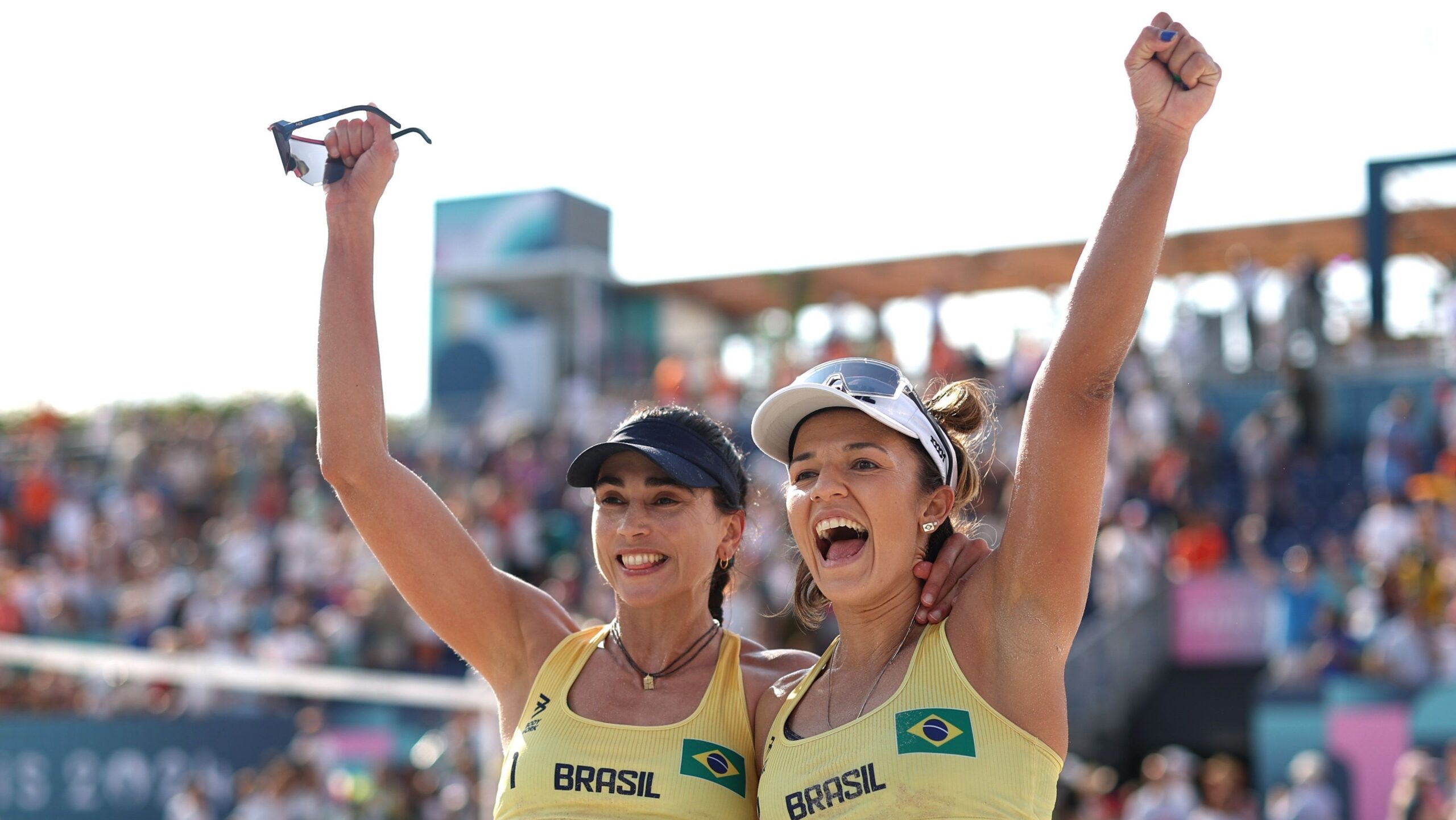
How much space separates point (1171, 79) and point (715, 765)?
5.21 ft

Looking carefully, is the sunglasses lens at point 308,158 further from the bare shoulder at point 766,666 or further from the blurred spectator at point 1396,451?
the blurred spectator at point 1396,451

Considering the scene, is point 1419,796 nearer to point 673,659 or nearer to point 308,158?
point 673,659

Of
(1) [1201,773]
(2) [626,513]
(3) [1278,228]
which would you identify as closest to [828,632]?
(1) [1201,773]

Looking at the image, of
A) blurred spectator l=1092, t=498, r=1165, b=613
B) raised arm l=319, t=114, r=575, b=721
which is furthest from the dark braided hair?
blurred spectator l=1092, t=498, r=1165, b=613

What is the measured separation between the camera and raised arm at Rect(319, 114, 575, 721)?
3232mm

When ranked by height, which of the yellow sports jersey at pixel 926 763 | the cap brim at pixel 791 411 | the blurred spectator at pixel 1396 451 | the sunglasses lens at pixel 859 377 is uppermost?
the blurred spectator at pixel 1396 451

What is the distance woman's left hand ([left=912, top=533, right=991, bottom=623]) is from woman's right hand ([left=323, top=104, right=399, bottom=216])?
1.39 metres

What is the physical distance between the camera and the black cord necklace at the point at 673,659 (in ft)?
11.2

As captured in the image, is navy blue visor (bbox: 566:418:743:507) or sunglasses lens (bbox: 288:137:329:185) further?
navy blue visor (bbox: 566:418:743:507)

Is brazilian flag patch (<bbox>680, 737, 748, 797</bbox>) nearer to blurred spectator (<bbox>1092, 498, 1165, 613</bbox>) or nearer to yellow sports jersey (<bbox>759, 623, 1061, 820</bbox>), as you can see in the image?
yellow sports jersey (<bbox>759, 623, 1061, 820</bbox>)

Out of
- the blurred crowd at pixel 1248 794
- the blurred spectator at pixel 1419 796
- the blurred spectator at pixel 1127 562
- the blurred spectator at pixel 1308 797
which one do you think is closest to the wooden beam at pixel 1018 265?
the blurred spectator at pixel 1127 562

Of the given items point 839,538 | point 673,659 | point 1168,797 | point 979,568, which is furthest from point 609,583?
point 1168,797

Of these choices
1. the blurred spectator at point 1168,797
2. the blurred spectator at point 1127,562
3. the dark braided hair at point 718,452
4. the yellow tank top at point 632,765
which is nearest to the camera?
the yellow tank top at point 632,765

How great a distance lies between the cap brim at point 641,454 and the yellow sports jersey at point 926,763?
2.38 feet
